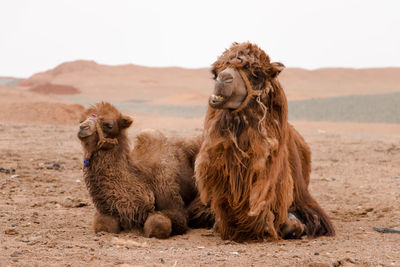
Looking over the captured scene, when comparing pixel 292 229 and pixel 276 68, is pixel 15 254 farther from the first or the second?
pixel 276 68

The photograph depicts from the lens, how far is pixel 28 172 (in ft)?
29.5

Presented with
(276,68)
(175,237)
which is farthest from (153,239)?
(276,68)

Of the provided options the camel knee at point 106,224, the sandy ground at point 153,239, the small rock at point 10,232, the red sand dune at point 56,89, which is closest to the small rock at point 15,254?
the sandy ground at point 153,239

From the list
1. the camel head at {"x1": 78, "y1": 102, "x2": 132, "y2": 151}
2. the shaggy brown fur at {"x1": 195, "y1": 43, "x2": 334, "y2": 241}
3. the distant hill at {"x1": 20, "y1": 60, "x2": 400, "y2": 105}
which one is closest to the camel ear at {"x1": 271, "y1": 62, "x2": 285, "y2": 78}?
the shaggy brown fur at {"x1": 195, "y1": 43, "x2": 334, "y2": 241}

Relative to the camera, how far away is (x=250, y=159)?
472cm

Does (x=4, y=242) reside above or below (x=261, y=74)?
below

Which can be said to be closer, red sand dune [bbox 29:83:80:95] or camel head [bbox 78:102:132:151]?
camel head [bbox 78:102:132:151]

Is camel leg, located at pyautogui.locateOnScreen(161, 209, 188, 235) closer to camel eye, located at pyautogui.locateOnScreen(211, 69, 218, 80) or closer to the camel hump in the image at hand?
the camel hump

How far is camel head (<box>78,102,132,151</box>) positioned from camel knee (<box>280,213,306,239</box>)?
6.84 feet

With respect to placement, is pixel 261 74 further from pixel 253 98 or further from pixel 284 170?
pixel 284 170

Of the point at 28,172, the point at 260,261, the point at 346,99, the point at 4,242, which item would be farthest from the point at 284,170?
the point at 346,99

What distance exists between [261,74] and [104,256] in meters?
2.18

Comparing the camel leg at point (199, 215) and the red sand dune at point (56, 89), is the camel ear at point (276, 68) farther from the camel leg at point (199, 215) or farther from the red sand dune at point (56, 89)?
the red sand dune at point (56, 89)

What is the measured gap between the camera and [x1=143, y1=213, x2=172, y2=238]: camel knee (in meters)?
5.48
